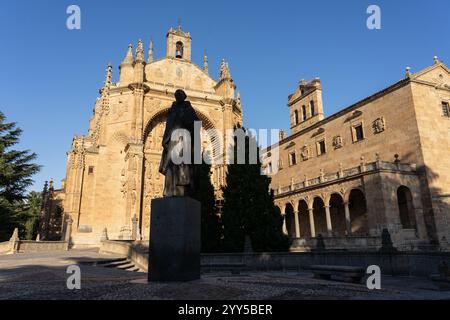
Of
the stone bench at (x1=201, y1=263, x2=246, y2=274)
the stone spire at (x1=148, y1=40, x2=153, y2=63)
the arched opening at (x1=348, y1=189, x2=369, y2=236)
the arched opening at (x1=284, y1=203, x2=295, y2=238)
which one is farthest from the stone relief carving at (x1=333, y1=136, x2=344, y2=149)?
the stone bench at (x1=201, y1=263, x2=246, y2=274)

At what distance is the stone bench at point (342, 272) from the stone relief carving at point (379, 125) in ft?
76.3

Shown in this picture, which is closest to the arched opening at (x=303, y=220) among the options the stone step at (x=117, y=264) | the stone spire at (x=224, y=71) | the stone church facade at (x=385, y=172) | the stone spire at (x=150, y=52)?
the stone church facade at (x=385, y=172)

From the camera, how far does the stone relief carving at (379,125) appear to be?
29578 millimetres

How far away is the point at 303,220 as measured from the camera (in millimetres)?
36812

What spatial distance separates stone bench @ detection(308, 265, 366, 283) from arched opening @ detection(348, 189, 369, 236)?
828 inches

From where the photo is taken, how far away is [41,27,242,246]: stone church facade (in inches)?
1117

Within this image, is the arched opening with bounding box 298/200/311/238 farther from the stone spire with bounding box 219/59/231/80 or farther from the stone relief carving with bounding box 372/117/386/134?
the stone spire with bounding box 219/59/231/80

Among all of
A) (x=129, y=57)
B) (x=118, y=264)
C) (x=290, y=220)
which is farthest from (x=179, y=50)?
(x=118, y=264)

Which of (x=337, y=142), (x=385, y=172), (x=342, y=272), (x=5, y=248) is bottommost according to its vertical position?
(x=342, y=272)

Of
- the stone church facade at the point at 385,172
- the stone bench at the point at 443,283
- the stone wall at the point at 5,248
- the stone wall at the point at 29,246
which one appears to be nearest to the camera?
the stone bench at the point at 443,283

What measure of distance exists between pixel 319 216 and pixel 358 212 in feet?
17.6

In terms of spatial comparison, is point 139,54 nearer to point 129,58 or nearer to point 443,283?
point 129,58

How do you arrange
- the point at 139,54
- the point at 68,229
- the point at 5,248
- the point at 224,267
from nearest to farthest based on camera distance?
the point at 224,267, the point at 5,248, the point at 68,229, the point at 139,54

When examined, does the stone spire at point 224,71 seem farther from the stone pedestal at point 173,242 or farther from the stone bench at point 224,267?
the stone pedestal at point 173,242
